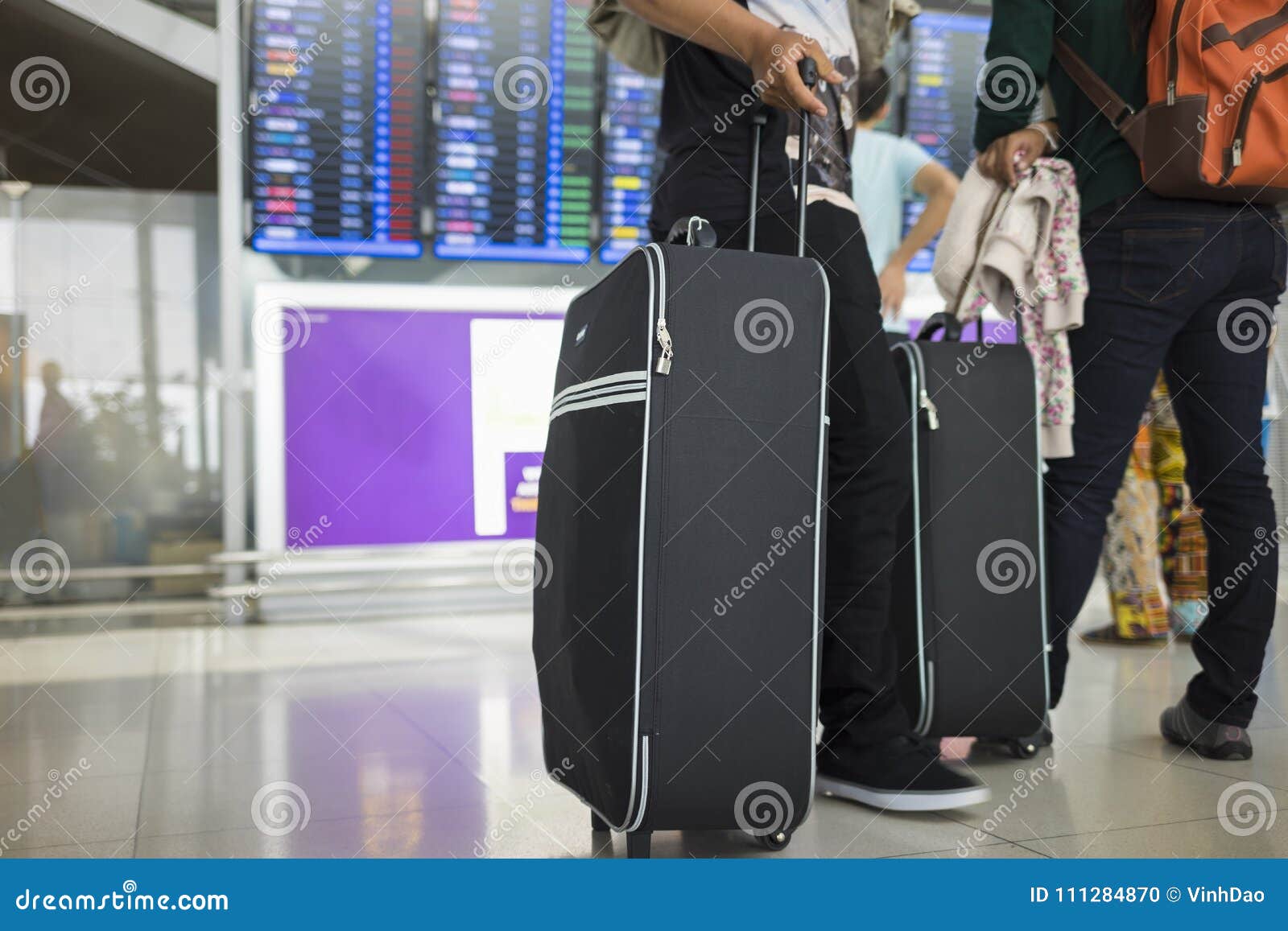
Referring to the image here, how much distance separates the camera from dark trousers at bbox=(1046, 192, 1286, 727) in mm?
1709

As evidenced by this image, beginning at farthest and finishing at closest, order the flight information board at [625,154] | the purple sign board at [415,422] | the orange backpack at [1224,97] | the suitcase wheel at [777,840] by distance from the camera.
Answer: the flight information board at [625,154] → the purple sign board at [415,422] → the orange backpack at [1224,97] → the suitcase wheel at [777,840]

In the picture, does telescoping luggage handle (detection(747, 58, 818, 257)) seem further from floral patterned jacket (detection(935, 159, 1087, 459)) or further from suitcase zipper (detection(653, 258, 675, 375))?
floral patterned jacket (detection(935, 159, 1087, 459))

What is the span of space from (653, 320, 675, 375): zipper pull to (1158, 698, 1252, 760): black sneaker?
A: 3.96 ft

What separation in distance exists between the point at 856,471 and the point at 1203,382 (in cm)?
68

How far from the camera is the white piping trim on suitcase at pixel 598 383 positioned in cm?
119

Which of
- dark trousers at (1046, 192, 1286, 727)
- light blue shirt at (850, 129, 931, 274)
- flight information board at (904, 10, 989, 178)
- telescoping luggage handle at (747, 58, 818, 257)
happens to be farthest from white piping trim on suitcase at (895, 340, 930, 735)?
flight information board at (904, 10, 989, 178)

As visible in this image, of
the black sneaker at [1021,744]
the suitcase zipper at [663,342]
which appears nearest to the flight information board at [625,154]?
the black sneaker at [1021,744]

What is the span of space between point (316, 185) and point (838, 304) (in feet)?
10.2

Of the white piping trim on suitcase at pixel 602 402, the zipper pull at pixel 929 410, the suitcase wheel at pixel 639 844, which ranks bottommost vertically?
the suitcase wheel at pixel 639 844

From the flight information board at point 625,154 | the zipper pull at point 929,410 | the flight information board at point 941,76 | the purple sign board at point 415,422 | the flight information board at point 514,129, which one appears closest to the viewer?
the zipper pull at point 929,410

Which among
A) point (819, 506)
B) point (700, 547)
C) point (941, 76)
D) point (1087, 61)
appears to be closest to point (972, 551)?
point (819, 506)

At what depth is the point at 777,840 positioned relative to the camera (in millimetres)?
1286

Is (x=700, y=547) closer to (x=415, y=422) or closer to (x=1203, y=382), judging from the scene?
(x=1203, y=382)

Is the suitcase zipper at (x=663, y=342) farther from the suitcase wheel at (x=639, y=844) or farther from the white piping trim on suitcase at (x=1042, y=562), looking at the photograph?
the white piping trim on suitcase at (x=1042, y=562)
